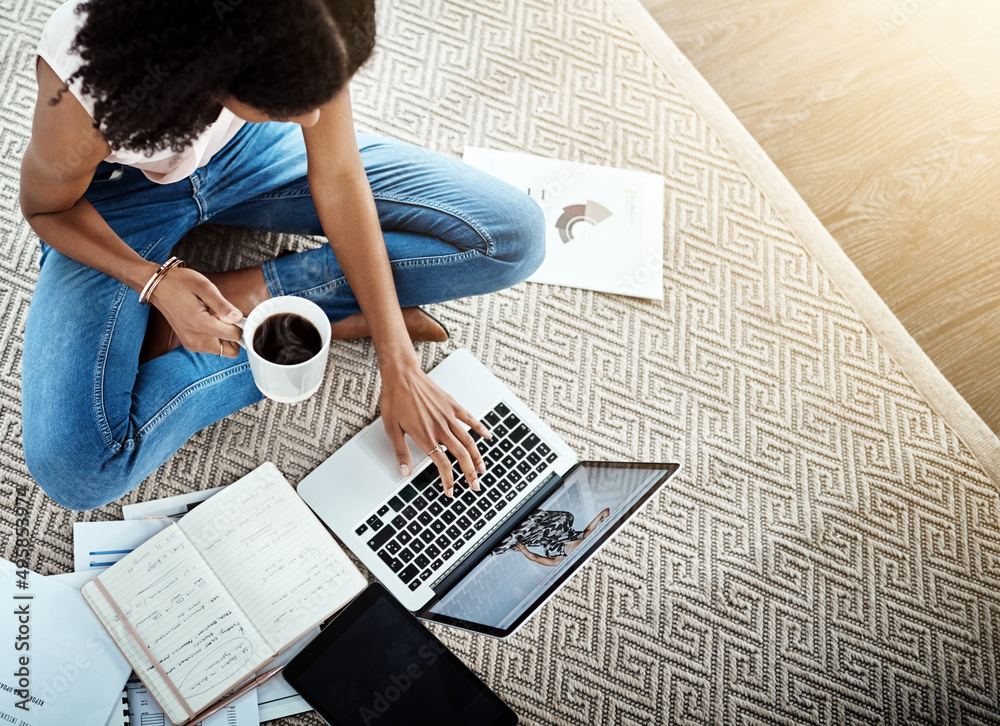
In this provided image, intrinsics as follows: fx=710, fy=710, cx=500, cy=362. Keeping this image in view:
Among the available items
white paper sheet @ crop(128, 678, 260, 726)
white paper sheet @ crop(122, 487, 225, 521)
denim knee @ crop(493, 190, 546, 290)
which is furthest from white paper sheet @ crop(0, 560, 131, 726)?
denim knee @ crop(493, 190, 546, 290)

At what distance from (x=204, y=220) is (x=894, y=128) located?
A: 136 centimetres

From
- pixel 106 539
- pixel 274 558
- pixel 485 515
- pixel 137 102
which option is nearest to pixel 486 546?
pixel 485 515

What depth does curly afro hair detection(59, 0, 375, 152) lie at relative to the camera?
2.03 ft

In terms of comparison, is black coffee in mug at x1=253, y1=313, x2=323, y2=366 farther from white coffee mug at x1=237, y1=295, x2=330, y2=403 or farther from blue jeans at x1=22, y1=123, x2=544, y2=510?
blue jeans at x1=22, y1=123, x2=544, y2=510

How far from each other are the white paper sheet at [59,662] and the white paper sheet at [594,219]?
845 millimetres

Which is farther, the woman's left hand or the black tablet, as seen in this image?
the woman's left hand

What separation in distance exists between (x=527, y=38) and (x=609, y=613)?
1.08 m

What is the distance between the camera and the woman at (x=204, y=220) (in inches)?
25.3

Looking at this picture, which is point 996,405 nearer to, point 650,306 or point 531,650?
point 650,306

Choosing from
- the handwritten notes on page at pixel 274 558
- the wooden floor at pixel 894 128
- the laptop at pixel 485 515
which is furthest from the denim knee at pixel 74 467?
the wooden floor at pixel 894 128

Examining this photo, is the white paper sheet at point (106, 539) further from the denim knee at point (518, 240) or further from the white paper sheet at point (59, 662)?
the denim knee at point (518, 240)

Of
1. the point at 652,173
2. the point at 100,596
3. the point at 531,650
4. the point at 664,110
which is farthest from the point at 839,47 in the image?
the point at 100,596

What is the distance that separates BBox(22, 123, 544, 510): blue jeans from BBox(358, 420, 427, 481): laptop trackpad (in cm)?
18

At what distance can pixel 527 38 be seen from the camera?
4.61 ft
